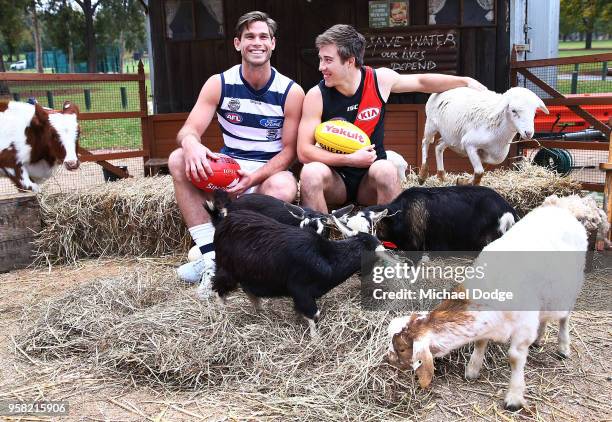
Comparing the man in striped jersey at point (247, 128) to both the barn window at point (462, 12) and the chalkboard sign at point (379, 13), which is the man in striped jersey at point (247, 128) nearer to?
the chalkboard sign at point (379, 13)

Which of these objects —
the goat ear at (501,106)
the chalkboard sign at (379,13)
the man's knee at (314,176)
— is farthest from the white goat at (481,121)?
the chalkboard sign at (379,13)

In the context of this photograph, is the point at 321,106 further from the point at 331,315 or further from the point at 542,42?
the point at 542,42

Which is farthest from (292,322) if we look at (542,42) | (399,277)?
(542,42)

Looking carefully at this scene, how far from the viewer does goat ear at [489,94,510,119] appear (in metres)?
4.52

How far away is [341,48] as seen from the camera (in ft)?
13.0

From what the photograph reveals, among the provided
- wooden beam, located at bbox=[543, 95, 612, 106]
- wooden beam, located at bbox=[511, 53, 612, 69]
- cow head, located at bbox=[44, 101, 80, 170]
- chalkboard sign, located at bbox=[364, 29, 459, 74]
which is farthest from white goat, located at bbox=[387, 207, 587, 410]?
chalkboard sign, located at bbox=[364, 29, 459, 74]

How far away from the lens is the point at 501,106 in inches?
Result: 180

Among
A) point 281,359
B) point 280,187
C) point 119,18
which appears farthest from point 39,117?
point 119,18

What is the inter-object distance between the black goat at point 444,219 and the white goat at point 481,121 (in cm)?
79

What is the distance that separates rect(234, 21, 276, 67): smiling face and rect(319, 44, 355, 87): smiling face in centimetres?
40

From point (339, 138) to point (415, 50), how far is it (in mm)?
4186

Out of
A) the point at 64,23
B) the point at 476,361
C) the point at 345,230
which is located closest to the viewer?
the point at 476,361

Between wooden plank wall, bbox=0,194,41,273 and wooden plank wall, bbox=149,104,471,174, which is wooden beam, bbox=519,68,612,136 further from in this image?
wooden plank wall, bbox=0,194,41,273

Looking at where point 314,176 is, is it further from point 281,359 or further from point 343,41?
point 281,359
